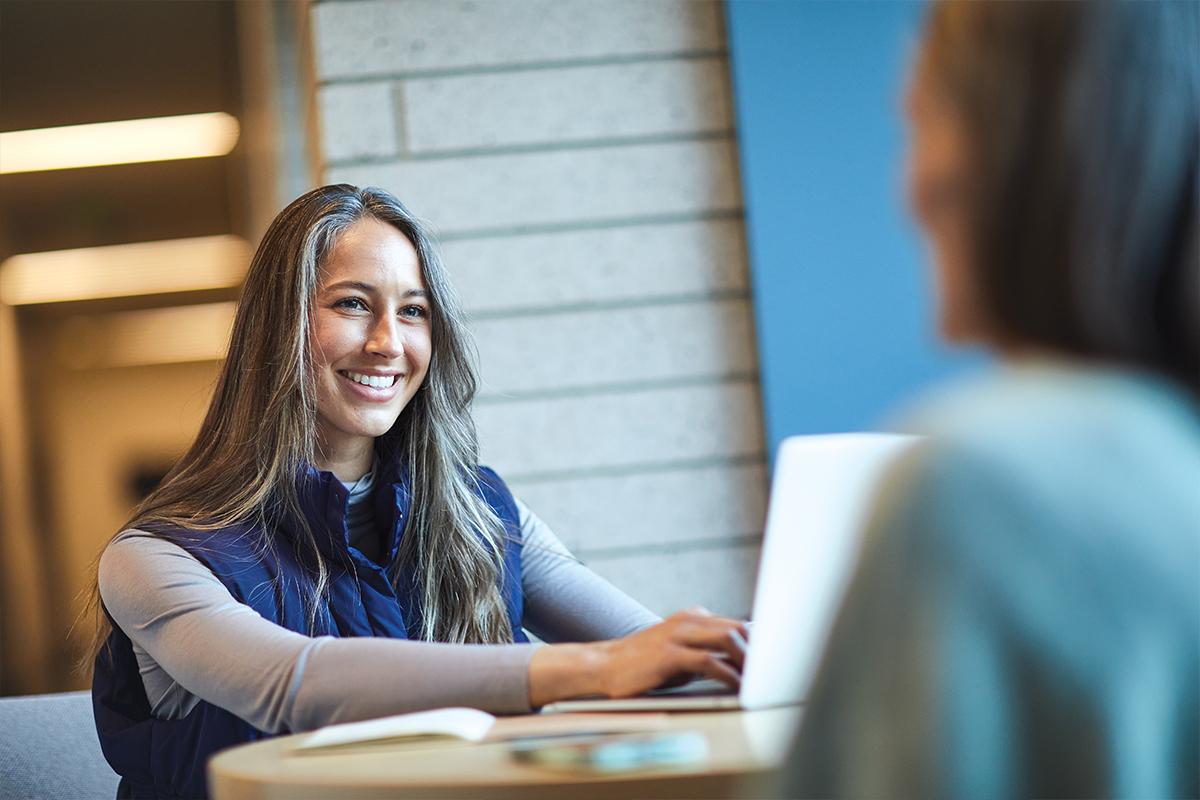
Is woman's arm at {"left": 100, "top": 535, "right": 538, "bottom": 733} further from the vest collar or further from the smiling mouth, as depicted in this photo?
the smiling mouth

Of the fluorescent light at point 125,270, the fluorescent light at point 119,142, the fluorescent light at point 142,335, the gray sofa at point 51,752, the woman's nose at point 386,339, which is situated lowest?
the gray sofa at point 51,752

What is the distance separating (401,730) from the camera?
43.4 inches

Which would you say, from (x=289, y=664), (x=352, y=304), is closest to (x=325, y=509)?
(x=352, y=304)

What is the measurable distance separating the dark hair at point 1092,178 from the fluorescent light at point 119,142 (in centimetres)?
606

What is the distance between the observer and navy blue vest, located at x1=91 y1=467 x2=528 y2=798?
154 cm

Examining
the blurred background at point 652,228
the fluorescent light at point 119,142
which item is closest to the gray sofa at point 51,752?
the blurred background at point 652,228

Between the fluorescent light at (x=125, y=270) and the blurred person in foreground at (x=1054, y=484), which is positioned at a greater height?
the fluorescent light at (x=125, y=270)

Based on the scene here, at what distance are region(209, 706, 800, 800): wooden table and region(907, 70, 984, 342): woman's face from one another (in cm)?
31

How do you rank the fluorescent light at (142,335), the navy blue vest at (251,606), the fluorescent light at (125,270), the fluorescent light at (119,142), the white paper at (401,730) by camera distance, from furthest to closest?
the fluorescent light at (142,335), the fluorescent light at (125,270), the fluorescent light at (119,142), the navy blue vest at (251,606), the white paper at (401,730)

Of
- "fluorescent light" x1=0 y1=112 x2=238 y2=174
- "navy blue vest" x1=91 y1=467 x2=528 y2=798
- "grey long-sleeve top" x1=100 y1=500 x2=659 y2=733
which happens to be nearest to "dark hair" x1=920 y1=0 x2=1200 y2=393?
"grey long-sleeve top" x1=100 y1=500 x2=659 y2=733

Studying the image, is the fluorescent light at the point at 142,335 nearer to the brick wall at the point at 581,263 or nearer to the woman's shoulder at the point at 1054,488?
the brick wall at the point at 581,263

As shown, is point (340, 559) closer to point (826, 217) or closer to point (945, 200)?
point (945, 200)

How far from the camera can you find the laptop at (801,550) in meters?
1.14

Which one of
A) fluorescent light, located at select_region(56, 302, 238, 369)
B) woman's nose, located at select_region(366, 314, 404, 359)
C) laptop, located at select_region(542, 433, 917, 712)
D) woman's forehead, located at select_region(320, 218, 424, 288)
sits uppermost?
fluorescent light, located at select_region(56, 302, 238, 369)
